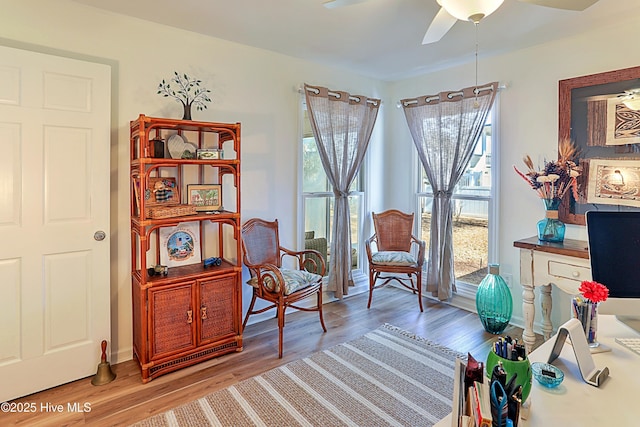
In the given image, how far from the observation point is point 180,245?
285 centimetres

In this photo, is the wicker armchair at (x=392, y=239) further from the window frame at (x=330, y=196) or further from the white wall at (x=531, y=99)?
the white wall at (x=531, y=99)

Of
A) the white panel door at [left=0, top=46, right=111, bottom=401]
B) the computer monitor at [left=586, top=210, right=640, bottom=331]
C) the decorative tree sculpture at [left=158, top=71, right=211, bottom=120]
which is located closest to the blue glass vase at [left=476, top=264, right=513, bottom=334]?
the computer monitor at [left=586, top=210, right=640, bottom=331]

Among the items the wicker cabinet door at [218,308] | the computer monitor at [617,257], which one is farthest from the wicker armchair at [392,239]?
the computer monitor at [617,257]

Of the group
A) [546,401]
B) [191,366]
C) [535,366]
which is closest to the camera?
[546,401]

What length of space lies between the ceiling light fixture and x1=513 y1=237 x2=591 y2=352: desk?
175 centimetres

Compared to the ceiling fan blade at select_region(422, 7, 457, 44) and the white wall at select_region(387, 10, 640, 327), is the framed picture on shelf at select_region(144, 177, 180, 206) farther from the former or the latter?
the white wall at select_region(387, 10, 640, 327)

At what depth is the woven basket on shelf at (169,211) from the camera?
247 cm

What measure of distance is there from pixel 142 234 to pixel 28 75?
1160 mm

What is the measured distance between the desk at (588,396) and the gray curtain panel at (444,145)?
8.25 feet

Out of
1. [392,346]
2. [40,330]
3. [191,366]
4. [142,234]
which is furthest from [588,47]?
[40,330]

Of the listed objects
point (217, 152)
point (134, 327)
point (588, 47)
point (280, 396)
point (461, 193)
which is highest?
point (588, 47)

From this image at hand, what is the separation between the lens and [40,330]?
2.29 m

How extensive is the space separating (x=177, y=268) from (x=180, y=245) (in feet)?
0.61

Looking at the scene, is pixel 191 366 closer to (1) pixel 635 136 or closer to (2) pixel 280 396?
(2) pixel 280 396
